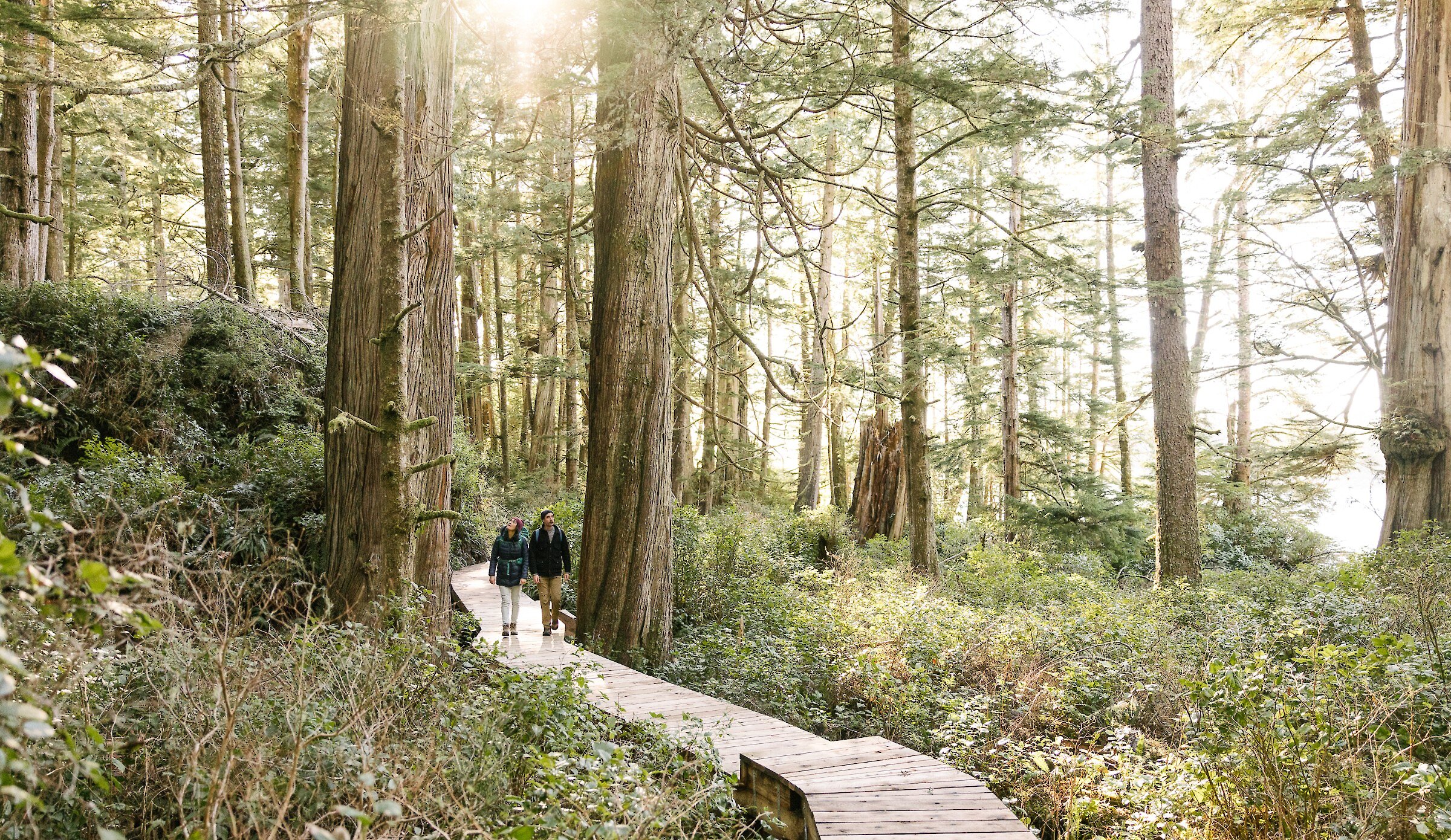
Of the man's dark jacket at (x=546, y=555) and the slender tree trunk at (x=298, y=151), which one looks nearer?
the man's dark jacket at (x=546, y=555)

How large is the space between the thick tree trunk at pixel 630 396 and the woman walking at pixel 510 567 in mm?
724

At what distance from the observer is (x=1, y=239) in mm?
12336

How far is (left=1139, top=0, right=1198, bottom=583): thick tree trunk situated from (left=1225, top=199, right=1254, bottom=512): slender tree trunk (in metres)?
5.03

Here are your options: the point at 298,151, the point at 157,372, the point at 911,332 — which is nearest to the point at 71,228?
the point at 298,151

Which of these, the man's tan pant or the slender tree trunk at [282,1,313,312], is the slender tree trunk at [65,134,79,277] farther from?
the man's tan pant

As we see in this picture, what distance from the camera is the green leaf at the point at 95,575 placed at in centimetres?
149

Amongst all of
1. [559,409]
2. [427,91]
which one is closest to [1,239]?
[427,91]

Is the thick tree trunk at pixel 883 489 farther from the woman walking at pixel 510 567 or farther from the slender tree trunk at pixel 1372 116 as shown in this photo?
the woman walking at pixel 510 567

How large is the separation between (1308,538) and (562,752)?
18518 millimetres

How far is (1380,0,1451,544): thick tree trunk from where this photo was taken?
10.6m

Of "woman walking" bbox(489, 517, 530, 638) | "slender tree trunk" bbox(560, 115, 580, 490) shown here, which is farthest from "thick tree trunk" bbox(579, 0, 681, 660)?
"woman walking" bbox(489, 517, 530, 638)

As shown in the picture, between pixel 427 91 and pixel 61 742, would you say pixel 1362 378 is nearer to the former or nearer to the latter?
A: pixel 427 91

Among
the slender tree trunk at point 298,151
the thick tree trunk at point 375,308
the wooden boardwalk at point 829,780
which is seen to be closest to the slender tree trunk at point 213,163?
the slender tree trunk at point 298,151

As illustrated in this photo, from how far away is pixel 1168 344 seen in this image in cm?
1114
